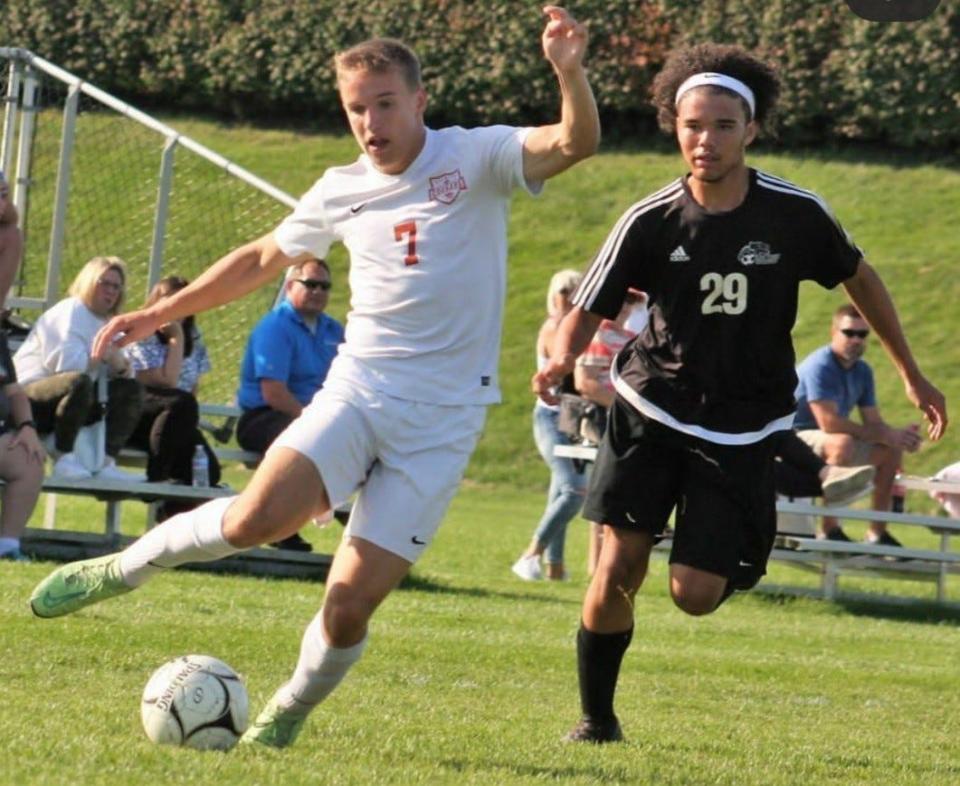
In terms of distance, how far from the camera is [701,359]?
6.48m

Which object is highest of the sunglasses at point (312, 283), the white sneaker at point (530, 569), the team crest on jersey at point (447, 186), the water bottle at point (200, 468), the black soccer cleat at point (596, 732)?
the team crest on jersey at point (447, 186)

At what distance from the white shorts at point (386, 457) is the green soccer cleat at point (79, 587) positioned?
2.32 ft

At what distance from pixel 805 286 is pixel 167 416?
13.9 m

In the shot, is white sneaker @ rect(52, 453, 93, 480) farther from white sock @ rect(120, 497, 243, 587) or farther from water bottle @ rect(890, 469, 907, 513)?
white sock @ rect(120, 497, 243, 587)

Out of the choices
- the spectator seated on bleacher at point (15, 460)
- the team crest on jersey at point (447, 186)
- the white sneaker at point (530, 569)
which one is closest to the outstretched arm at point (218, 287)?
the team crest on jersey at point (447, 186)

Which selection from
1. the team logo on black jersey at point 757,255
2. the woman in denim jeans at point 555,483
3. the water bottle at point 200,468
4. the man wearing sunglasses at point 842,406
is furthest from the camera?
the man wearing sunglasses at point 842,406

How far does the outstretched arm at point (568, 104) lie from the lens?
5770 millimetres

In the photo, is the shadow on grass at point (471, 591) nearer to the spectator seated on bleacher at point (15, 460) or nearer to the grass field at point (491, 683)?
the grass field at point (491, 683)

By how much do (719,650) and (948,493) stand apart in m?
4.16

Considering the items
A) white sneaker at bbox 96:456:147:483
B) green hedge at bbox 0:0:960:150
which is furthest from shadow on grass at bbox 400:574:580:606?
green hedge at bbox 0:0:960:150

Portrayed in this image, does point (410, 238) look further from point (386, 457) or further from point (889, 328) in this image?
point (889, 328)

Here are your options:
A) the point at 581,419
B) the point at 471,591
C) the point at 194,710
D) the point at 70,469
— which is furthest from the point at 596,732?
the point at 581,419

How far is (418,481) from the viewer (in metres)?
5.96

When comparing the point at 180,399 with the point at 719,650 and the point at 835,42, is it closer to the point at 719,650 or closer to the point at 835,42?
the point at 719,650
